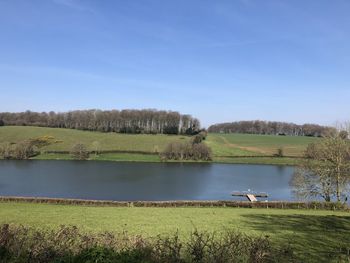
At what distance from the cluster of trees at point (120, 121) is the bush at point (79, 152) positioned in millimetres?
39647

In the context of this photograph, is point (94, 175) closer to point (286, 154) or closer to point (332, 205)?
point (332, 205)

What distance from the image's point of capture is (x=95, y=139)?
140500mm

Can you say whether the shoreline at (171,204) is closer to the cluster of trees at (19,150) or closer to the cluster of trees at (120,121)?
the cluster of trees at (19,150)

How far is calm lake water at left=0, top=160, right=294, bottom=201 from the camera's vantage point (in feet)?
196

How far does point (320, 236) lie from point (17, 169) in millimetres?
90032

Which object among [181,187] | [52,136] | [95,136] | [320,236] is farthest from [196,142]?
[320,236]

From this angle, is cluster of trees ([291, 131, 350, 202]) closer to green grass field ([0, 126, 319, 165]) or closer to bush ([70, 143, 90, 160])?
green grass field ([0, 126, 319, 165])

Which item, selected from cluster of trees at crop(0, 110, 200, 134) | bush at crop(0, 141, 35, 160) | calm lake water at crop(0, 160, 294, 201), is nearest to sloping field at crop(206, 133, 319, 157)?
cluster of trees at crop(0, 110, 200, 134)

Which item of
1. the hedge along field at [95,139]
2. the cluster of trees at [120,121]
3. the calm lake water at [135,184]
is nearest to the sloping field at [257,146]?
the hedge along field at [95,139]

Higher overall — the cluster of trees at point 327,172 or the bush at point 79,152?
the cluster of trees at point 327,172

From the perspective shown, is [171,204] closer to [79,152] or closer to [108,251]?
[108,251]

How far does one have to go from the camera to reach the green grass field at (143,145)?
12439 centimetres

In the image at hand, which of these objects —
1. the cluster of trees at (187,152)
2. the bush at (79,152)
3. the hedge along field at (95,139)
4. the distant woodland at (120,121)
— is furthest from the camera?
the distant woodland at (120,121)

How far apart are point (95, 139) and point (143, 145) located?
18851mm
